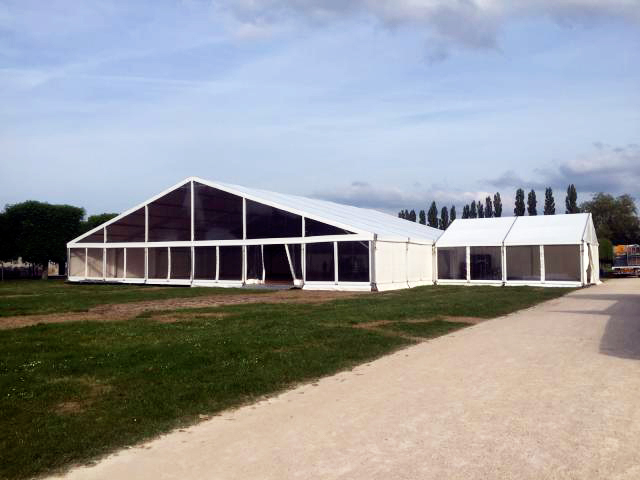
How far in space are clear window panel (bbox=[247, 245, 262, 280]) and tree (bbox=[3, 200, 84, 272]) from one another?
26.1 m

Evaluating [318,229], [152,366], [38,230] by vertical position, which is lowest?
[152,366]

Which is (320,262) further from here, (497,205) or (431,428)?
(497,205)

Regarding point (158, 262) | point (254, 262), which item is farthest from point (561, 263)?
point (158, 262)

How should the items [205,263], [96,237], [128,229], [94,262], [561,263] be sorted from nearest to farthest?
[561,263] → [205,263] → [128,229] → [96,237] → [94,262]

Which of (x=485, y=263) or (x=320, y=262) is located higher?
(x=320, y=262)

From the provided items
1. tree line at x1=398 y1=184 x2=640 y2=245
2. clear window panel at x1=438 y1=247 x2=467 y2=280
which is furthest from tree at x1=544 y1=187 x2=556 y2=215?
clear window panel at x1=438 y1=247 x2=467 y2=280

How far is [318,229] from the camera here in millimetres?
28422

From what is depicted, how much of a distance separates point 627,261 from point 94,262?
41562mm

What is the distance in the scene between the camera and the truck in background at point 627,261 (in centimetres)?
4781

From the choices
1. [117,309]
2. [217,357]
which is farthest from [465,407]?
[117,309]

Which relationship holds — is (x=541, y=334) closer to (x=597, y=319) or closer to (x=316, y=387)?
(x=597, y=319)

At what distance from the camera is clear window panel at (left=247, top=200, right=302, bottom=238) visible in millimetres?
29422

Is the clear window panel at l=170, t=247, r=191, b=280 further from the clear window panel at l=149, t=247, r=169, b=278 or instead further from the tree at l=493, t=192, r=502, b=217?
the tree at l=493, t=192, r=502, b=217

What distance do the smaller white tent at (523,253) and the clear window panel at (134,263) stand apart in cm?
1825
